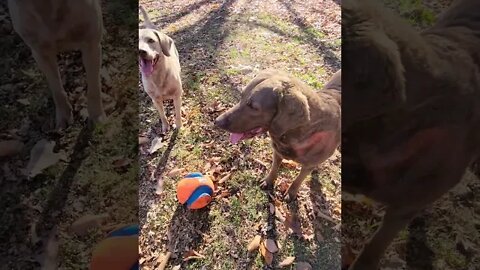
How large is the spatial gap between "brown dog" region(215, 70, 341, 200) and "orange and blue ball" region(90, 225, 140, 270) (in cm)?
43

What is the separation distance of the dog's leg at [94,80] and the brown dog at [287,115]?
15.8 inches

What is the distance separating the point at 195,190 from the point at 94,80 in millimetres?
522

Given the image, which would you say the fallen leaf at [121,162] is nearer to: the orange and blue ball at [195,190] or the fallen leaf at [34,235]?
the fallen leaf at [34,235]

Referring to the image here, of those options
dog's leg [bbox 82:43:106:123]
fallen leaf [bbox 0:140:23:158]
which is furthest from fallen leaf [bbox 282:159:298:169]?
fallen leaf [bbox 0:140:23:158]

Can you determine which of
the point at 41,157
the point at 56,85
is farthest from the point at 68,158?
the point at 56,85

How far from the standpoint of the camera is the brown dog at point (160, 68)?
57.4 inches

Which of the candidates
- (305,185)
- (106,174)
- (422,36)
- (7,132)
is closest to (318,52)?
(305,185)

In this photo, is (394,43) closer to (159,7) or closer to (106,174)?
(106,174)

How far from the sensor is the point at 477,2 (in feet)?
3.32

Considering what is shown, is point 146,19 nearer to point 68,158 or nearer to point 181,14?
point 181,14

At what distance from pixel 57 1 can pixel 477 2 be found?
0.84 m

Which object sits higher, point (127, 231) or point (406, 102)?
point (406, 102)

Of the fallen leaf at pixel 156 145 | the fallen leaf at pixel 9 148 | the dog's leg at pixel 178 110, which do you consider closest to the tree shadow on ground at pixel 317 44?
the dog's leg at pixel 178 110

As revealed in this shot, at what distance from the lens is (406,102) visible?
3.16 ft
